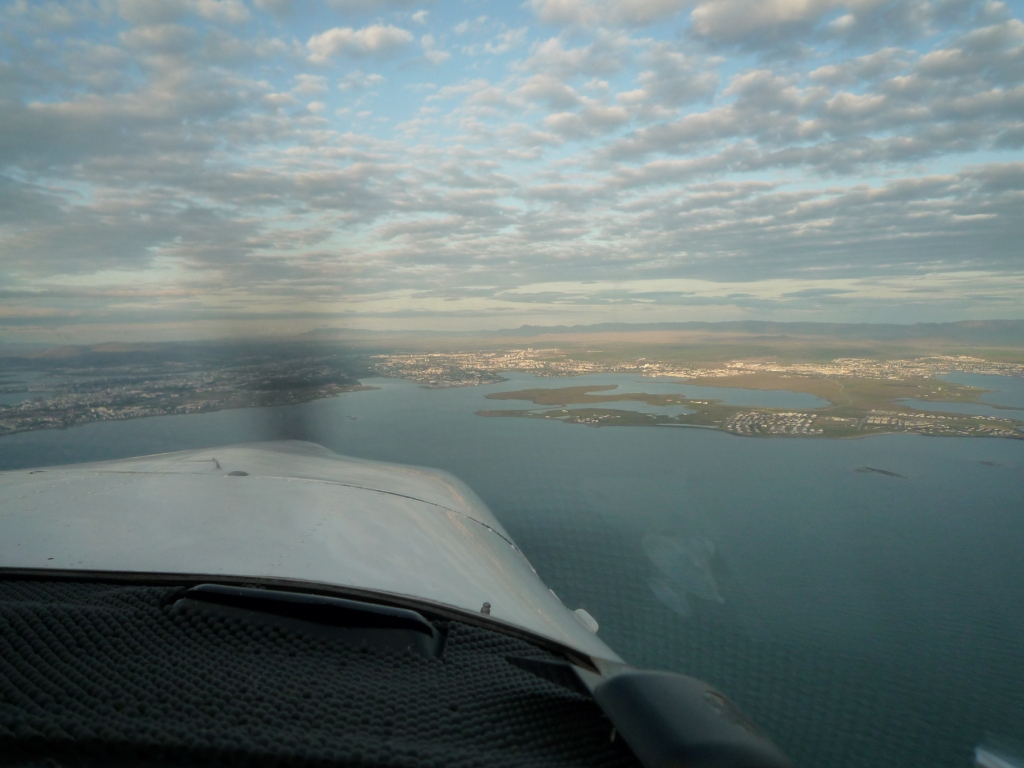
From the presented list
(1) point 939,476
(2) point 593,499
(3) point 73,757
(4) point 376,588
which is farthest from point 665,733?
(1) point 939,476

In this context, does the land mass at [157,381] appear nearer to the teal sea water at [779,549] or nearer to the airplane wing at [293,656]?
the teal sea water at [779,549]

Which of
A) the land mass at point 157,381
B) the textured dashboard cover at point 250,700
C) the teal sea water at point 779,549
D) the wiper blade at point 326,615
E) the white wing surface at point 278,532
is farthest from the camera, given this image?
the land mass at point 157,381

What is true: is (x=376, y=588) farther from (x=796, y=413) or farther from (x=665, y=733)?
(x=796, y=413)

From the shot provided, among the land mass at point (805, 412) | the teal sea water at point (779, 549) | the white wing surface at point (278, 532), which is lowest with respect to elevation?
the teal sea water at point (779, 549)

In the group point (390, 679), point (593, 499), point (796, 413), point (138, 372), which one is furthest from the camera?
point (138, 372)

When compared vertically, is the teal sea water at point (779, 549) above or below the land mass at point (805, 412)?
below

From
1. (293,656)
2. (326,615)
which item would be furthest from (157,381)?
(293,656)

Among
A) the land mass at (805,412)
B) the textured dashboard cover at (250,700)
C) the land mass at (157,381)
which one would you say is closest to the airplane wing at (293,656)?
the textured dashboard cover at (250,700)

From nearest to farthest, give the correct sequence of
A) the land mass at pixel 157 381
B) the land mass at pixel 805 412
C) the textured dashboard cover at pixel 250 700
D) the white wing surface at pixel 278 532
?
the textured dashboard cover at pixel 250 700
the white wing surface at pixel 278 532
the land mass at pixel 805 412
the land mass at pixel 157 381
